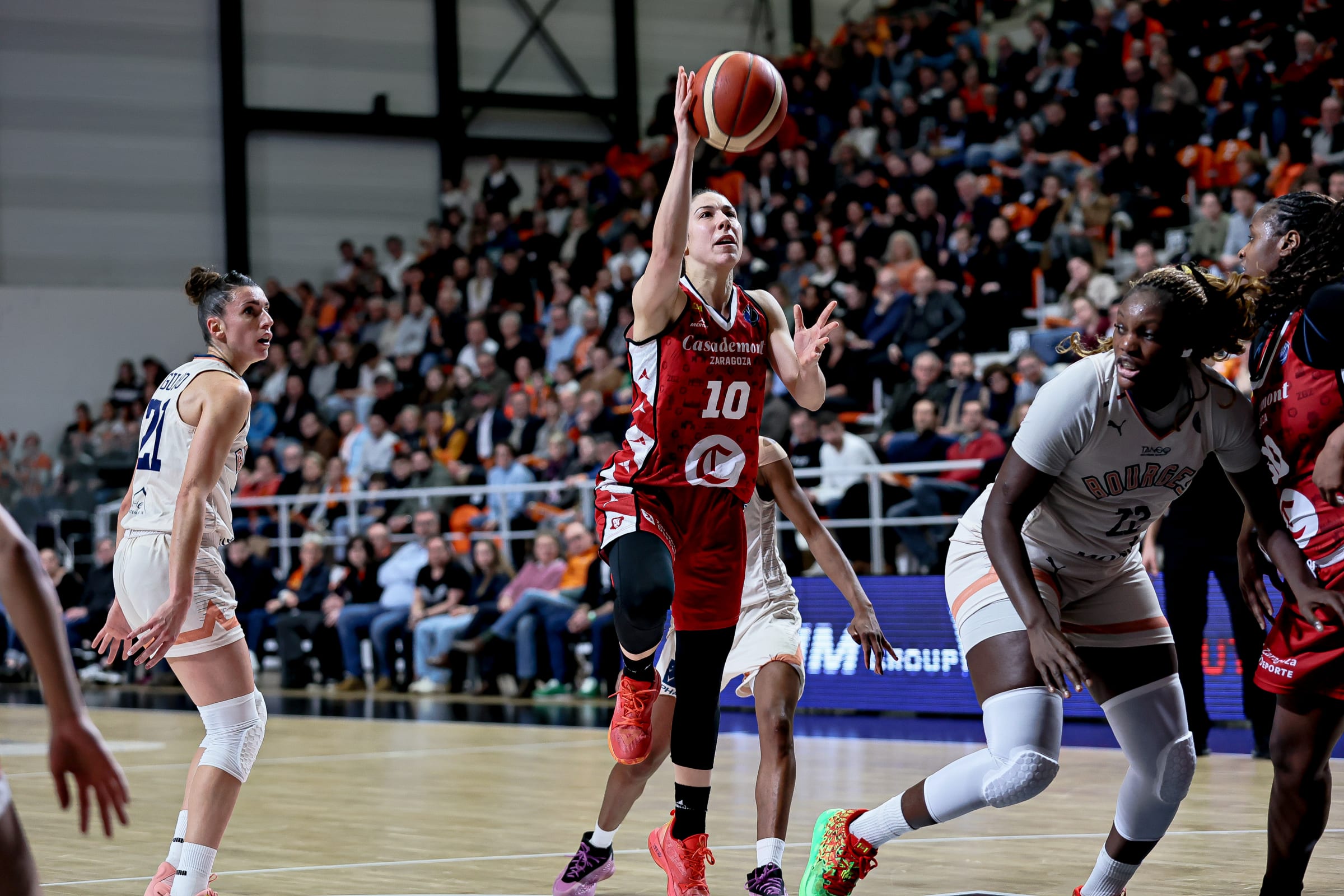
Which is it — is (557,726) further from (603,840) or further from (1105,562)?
(1105,562)

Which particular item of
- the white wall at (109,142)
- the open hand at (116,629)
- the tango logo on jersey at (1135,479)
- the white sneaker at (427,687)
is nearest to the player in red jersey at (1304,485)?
the tango logo on jersey at (1135,479)

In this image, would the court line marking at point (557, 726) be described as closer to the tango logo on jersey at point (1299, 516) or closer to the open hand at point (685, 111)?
the tango logo on jersey at point (1299, 516)

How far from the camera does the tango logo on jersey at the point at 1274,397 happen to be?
4043 millimetres

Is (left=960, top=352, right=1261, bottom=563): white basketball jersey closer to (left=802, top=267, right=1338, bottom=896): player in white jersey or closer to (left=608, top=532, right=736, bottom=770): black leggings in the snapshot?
(left=802, top=267, right=1338, bottom=896): player in white jersey

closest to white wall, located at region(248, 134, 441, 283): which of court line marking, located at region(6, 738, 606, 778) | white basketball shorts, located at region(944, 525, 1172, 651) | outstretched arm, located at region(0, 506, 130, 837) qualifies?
court line marking, located at region(6, 738, 606, 778)

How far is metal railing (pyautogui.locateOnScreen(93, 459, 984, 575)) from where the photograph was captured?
11.0 meters

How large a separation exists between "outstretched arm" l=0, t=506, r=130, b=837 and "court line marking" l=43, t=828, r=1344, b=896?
324cm

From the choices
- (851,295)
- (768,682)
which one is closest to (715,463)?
(768,682)

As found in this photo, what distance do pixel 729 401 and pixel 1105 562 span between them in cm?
117

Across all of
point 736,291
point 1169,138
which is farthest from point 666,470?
point 1169,138

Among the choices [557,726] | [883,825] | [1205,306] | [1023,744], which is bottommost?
[557,726]

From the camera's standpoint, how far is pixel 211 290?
4832 millimetres

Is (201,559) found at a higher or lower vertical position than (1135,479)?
lower

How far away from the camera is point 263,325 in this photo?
482 cm
